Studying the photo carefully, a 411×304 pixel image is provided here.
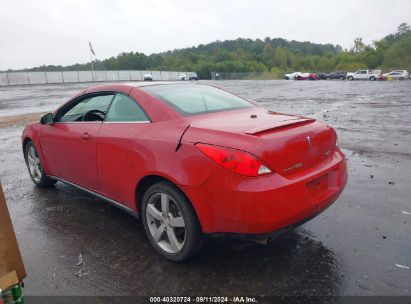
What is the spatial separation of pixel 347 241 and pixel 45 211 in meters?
3.57

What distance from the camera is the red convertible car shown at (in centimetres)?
272

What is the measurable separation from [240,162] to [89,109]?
2.39 m

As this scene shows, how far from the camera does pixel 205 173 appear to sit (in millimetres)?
A: 2816

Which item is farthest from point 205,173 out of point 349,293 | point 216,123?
point 349,293

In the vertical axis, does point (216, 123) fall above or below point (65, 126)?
above

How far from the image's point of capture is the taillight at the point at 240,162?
8.86ft

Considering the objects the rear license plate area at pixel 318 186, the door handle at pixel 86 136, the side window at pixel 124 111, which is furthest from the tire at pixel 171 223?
the door handle at pixel 86 136

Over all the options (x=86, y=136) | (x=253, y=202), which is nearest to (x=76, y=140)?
(x=86, y=136)

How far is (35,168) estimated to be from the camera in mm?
5406

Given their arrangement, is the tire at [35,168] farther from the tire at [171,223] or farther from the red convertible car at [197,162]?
the tire at [171,223]

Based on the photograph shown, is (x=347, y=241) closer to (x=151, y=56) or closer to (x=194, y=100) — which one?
(x=194, y=100)

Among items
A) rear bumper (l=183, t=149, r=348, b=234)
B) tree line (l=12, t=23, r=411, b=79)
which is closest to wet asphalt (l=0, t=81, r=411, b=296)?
rear bumper (l=183, t=149, r=348, b=234)

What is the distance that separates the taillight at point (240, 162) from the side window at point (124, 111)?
1.05 m

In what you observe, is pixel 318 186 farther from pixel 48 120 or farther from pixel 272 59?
pixel 272 59
